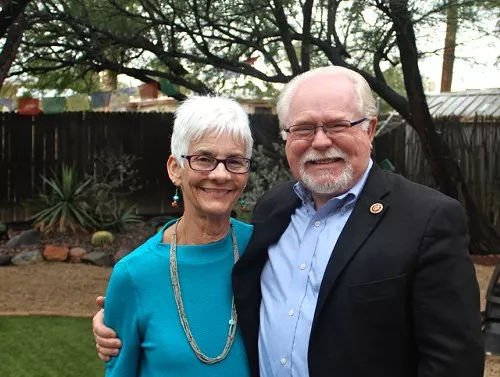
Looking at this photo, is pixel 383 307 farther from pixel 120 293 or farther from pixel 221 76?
pixel 221 76

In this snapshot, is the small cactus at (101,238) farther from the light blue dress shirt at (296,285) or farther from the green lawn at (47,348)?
the light blue dress shirt at (296,285)

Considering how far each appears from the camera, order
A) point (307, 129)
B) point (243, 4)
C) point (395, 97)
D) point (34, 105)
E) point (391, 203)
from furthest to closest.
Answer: point (34, 105), point (395, 97), point (243, 4), point (307, 129), point (391, 203)

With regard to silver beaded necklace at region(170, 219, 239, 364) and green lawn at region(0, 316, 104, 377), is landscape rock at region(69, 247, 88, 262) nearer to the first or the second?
green lawn at region(0, 316, 104, 377)

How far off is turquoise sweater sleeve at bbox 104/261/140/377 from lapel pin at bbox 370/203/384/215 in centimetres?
76

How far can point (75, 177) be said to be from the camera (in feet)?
33.4

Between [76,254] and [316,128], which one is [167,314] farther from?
[76,254]

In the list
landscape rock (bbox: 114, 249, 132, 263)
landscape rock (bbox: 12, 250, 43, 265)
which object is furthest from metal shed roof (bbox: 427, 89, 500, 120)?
landscape rock (bbox: 12, 250, 43, 265)

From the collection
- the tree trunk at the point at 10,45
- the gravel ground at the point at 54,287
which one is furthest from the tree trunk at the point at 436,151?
the tree trunk at the point at 10,45

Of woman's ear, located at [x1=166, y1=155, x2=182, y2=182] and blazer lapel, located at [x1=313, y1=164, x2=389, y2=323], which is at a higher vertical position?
woman's ear, located at [x1=166, y1=155, x2=182, y2=182]

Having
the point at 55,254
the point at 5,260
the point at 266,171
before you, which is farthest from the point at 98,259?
the point at 266,171

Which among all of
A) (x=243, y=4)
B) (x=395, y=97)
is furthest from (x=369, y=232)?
(x=395, y=97)

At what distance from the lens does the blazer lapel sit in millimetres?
1694

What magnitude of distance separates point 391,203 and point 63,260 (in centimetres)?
725

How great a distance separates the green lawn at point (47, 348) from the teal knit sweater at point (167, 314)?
2696 mm
